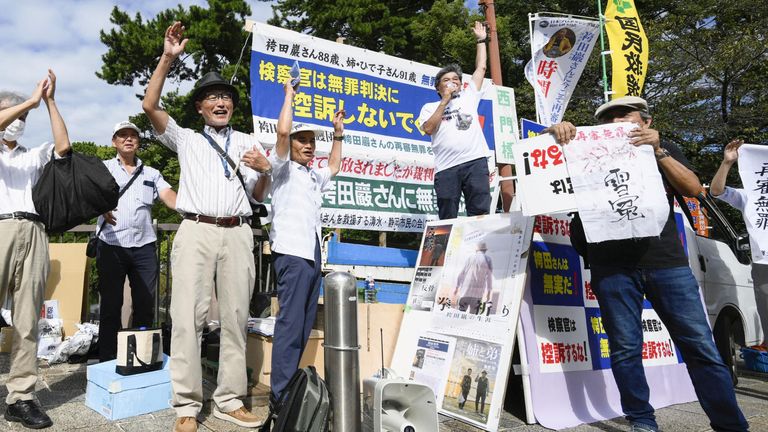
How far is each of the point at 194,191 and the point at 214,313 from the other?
9.57ft

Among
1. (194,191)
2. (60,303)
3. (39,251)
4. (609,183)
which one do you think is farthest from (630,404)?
(60,303)

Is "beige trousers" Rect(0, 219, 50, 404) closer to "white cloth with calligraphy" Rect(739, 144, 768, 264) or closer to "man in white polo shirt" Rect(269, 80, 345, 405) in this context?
"man in white polo shirt" Rect(269, 80, 345, 405)

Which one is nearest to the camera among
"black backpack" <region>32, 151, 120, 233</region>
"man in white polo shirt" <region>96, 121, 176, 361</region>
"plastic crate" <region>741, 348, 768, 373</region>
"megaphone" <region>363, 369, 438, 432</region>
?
"megaphone" <region>363, 369, 438, 432</region>

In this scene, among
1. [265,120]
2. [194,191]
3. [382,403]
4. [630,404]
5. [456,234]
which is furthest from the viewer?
[265,120]

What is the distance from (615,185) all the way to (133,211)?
148 inches

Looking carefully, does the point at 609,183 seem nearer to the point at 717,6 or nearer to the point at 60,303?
the point at 60,303

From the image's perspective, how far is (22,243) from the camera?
3.12m

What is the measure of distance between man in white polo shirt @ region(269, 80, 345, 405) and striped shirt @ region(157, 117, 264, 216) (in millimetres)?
205

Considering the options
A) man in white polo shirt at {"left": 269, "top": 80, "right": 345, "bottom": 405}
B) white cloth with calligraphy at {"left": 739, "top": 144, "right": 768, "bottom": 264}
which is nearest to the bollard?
man in white polo shirt at {"left": 269, "top": 80, "right": 345, "bottom": 405}

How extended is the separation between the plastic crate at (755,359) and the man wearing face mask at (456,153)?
141 inches

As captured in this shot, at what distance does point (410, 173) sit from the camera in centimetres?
634

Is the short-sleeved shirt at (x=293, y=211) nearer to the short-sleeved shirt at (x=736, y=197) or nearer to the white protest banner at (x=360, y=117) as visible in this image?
the white protest banner at (x=360, y=117)

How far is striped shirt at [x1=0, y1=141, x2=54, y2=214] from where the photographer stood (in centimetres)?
313

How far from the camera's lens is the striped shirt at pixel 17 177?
10.3 ft
